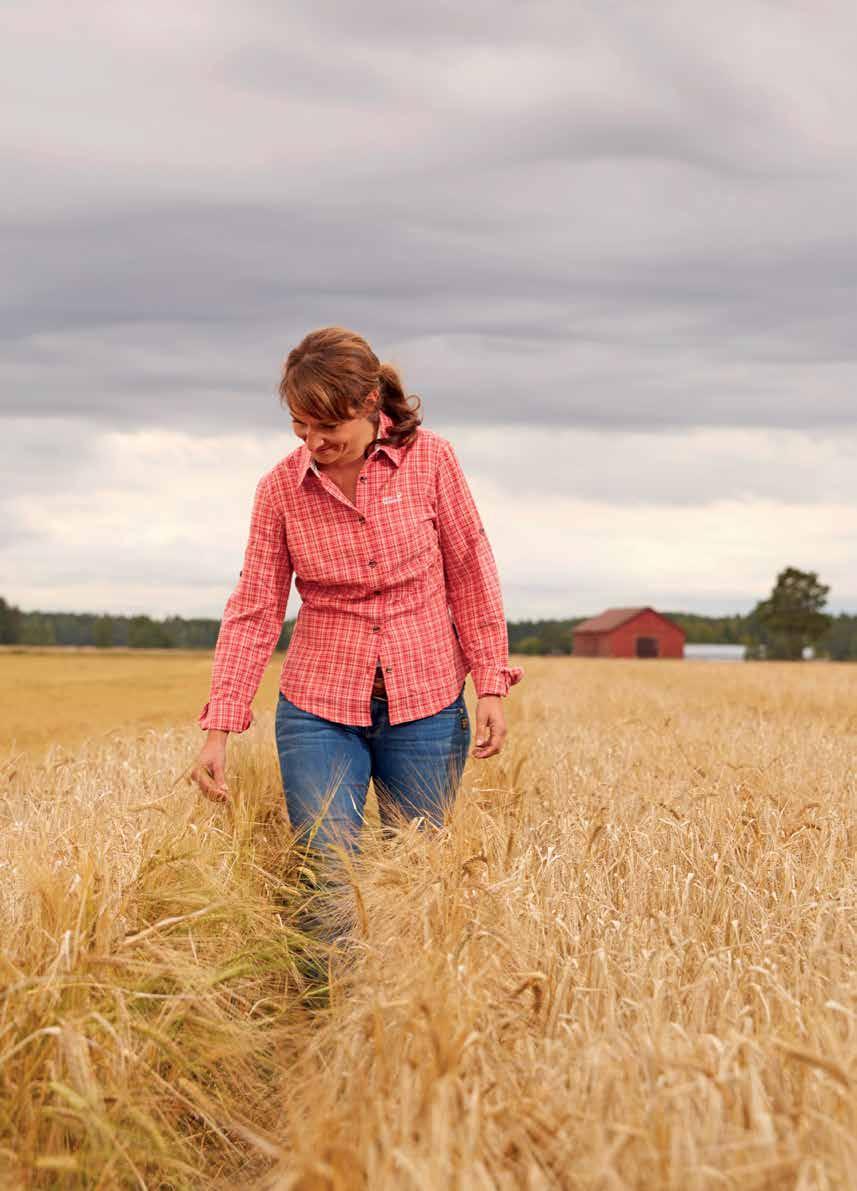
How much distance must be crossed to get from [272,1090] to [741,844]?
6.23 ft

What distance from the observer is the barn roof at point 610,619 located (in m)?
70.9

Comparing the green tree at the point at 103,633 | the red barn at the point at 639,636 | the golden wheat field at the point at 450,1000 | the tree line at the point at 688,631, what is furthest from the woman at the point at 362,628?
the red barn at the point at 639,636

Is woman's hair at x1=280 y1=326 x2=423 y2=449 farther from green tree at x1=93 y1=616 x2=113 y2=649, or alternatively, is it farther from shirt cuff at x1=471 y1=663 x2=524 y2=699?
green tree at x1=93 y1=616 x2=113 y2=649

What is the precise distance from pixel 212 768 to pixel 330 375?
1.41 meters

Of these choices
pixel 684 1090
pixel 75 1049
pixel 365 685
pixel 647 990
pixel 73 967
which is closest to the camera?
pixel 684 1090

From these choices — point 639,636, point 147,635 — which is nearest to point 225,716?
point 147,635

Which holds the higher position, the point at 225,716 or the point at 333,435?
the point at 333,435

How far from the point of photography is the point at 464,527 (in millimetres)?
4496

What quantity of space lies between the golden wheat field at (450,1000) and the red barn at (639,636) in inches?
2560

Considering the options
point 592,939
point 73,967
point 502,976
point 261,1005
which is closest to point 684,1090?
point 502,976

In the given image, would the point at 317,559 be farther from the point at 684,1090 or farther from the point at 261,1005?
the point at 684,1090

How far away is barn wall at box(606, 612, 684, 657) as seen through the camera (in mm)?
69312

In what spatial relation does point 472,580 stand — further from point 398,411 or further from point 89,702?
point 89,702

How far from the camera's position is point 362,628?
4.29 metres
